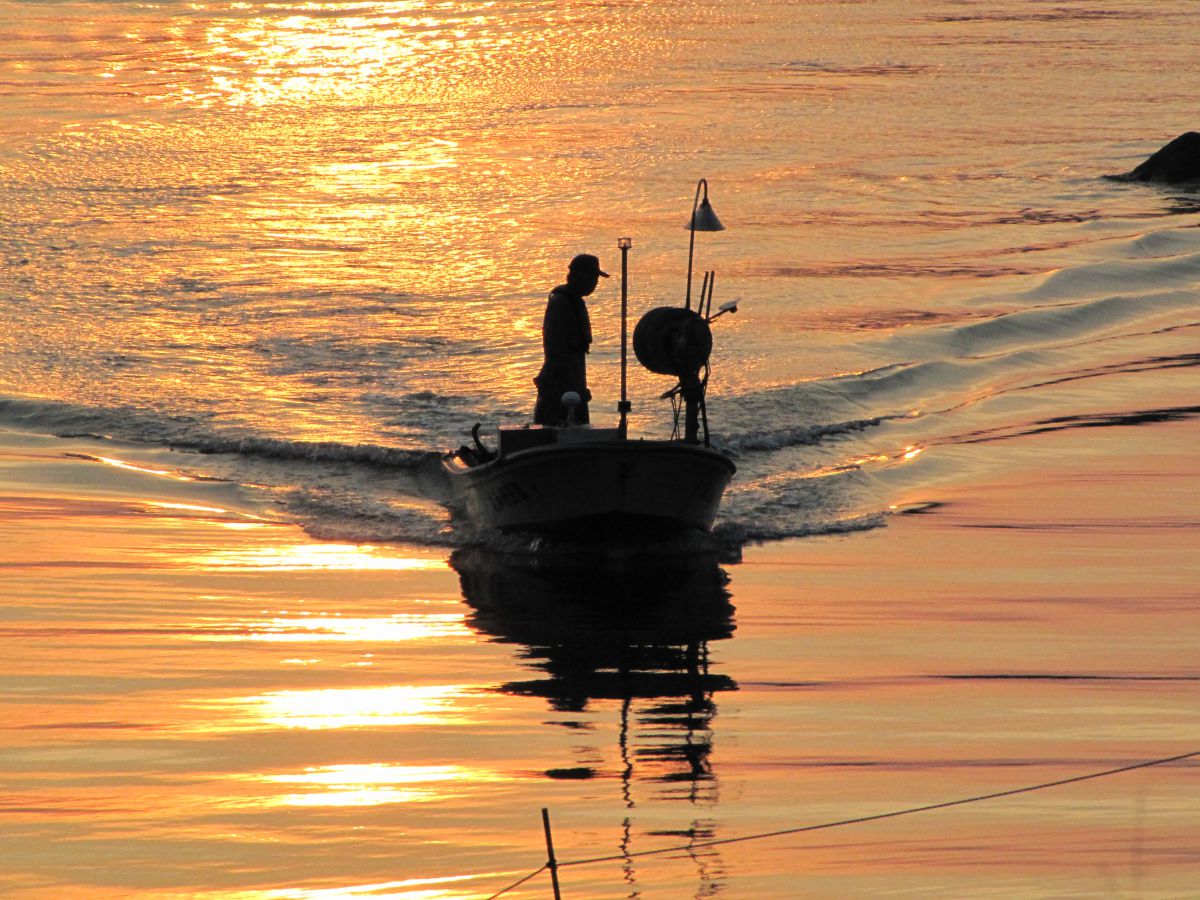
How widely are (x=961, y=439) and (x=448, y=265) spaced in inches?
469

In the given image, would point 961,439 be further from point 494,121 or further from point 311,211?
point 494,121

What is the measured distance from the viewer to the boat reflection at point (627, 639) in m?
9.05

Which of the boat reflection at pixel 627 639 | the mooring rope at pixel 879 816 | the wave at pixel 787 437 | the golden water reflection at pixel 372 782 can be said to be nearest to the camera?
the mooring rope at pixel 879 816

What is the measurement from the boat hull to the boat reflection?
396 mm

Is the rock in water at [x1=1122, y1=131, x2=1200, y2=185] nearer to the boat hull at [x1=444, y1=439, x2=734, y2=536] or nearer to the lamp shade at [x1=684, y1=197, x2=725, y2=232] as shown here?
the boat hull at [x1=444, y1=439, x2=734, y2=536]

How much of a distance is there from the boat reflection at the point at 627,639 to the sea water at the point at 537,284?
0.17ft

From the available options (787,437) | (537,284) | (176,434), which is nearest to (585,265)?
(787,437)

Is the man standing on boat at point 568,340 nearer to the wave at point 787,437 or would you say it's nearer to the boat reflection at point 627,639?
Result: the boat reflection at point 627,639

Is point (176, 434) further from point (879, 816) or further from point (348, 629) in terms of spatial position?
point (879, 816)

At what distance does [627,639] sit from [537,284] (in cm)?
1542

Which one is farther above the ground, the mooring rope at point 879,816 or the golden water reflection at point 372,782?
the golden water reflection at point 372,782

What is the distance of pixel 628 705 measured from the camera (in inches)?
391

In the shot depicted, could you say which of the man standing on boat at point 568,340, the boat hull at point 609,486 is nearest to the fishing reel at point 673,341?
the man standing on boat at point 568,340

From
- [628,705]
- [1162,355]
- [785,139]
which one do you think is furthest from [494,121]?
[628,705]
